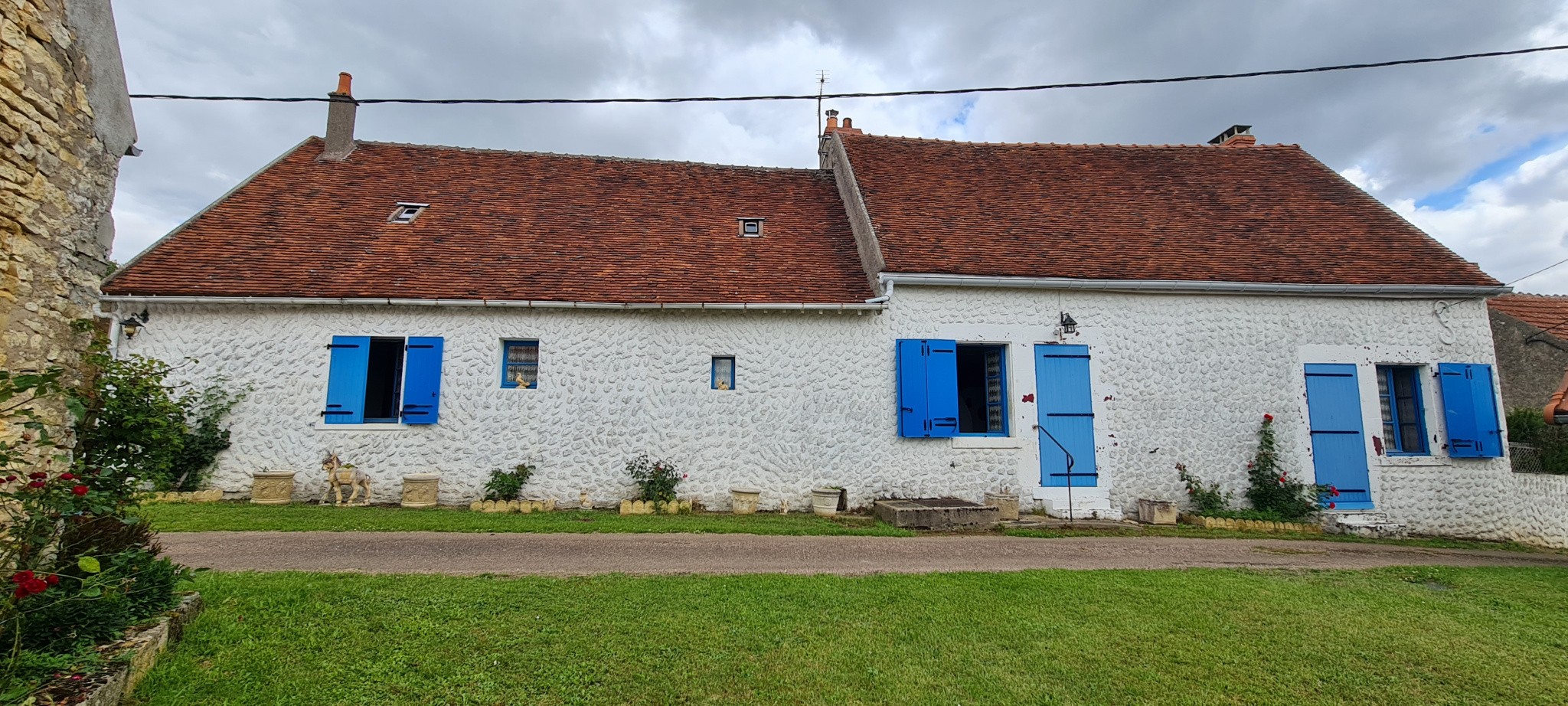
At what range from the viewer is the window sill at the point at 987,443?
376 inches

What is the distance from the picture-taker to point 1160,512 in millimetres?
9258

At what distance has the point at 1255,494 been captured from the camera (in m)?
9.68

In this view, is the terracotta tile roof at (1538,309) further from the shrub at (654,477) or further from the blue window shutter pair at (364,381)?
the blue window shutter pair at (364,381)

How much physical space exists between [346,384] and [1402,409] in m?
15.5

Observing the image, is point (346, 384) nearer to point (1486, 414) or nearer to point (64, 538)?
point (64, 538)

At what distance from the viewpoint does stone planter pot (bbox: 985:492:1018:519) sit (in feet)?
30.3

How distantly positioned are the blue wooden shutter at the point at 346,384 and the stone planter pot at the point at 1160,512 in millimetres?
10828

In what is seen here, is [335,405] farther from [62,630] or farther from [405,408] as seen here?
[62,630]

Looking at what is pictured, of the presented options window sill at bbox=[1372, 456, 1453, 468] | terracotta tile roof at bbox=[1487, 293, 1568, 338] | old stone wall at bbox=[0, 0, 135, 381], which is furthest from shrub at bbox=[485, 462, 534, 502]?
terracotta tile roof at bbox=[1487, 293, 1568, 338]

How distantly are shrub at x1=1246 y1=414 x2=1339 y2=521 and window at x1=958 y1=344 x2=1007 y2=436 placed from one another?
11.9 ft

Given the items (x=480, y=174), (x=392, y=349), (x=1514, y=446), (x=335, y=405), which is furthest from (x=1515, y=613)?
(x=480, y=174)

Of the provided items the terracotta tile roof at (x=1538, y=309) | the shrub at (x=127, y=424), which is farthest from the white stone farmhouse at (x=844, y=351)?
the terracotta tile roof at (x=1538, y=309)

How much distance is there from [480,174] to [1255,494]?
13632 mm

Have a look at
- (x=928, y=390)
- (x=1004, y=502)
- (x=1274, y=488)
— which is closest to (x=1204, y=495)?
(x=1274, y=488)
